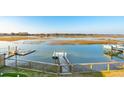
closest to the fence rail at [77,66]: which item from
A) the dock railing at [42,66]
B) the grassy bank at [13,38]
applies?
the dock railing at [42,66]

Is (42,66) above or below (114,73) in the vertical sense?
above

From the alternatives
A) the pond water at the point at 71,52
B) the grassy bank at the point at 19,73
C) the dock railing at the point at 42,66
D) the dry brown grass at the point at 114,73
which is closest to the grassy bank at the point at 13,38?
the pond water at the point at 71,52

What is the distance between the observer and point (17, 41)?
451 centimetres

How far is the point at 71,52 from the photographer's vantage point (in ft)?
14.4

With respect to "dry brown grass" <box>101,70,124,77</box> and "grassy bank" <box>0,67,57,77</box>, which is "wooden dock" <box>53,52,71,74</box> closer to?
"grassy bank" <box>0,67,57,77</box>

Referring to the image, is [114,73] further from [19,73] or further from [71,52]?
[19,73]

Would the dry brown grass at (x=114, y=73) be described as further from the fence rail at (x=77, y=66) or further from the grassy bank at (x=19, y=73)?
the grassy bank at (x=19, y=73)

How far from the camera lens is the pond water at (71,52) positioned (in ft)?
14.4

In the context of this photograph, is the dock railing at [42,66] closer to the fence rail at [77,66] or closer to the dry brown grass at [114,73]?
the fence rail at [77,66]

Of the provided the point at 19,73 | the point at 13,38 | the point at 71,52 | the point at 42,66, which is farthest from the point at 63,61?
the point at 13,38

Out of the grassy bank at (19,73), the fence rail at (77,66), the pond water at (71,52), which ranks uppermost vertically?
the pond water at (71,52)

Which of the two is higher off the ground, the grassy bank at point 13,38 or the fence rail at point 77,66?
the grassy bank at point 13,38
